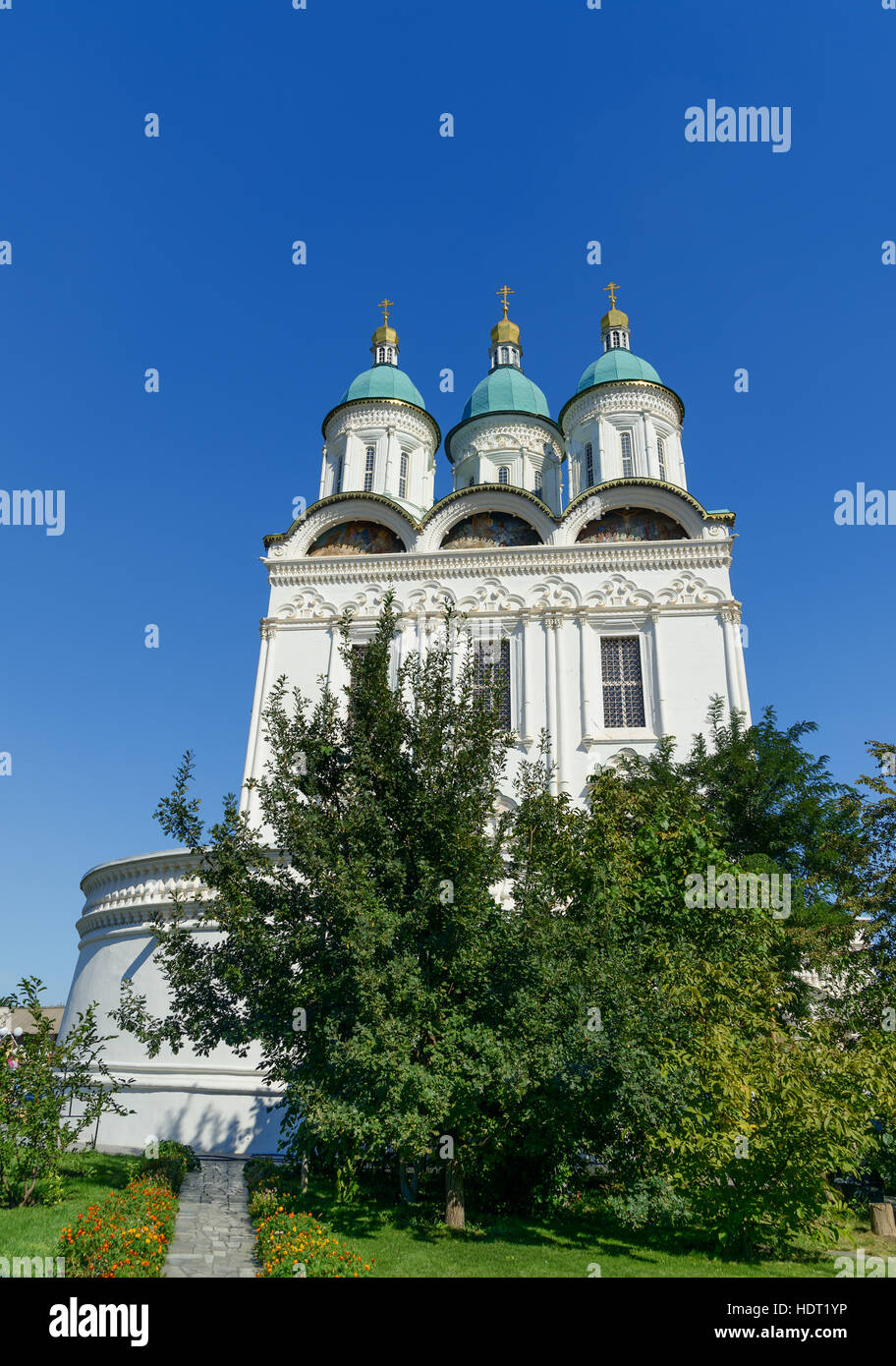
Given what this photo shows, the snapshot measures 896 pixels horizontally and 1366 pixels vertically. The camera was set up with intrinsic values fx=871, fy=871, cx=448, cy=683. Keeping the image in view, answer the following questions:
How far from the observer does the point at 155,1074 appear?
45.5ft

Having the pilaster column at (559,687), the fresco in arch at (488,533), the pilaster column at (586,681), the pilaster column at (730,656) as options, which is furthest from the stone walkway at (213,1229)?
the fresco in arch at (488,533)

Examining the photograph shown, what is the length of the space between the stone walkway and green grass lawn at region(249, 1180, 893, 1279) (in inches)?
34.5

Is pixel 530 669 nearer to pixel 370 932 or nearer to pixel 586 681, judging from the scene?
pixel 586 681

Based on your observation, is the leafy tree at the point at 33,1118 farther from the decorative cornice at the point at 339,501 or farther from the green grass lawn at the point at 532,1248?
the decorative cornice at the point at 339,501

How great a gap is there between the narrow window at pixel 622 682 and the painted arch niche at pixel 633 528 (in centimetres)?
305

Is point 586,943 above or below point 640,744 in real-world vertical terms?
below

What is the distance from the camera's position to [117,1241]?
670 centimetres

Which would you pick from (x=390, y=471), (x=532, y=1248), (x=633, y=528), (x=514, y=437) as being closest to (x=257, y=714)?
(x=390, y=471)

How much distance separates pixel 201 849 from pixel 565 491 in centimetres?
2213

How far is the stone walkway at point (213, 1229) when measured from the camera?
726 centimetres

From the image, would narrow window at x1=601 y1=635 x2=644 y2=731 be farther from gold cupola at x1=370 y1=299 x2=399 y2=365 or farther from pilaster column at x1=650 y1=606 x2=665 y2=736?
gold cupola at x1=370 y1=299 x2=399 y2=365

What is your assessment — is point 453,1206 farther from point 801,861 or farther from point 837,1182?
point 801,861

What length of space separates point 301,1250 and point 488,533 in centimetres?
2086
